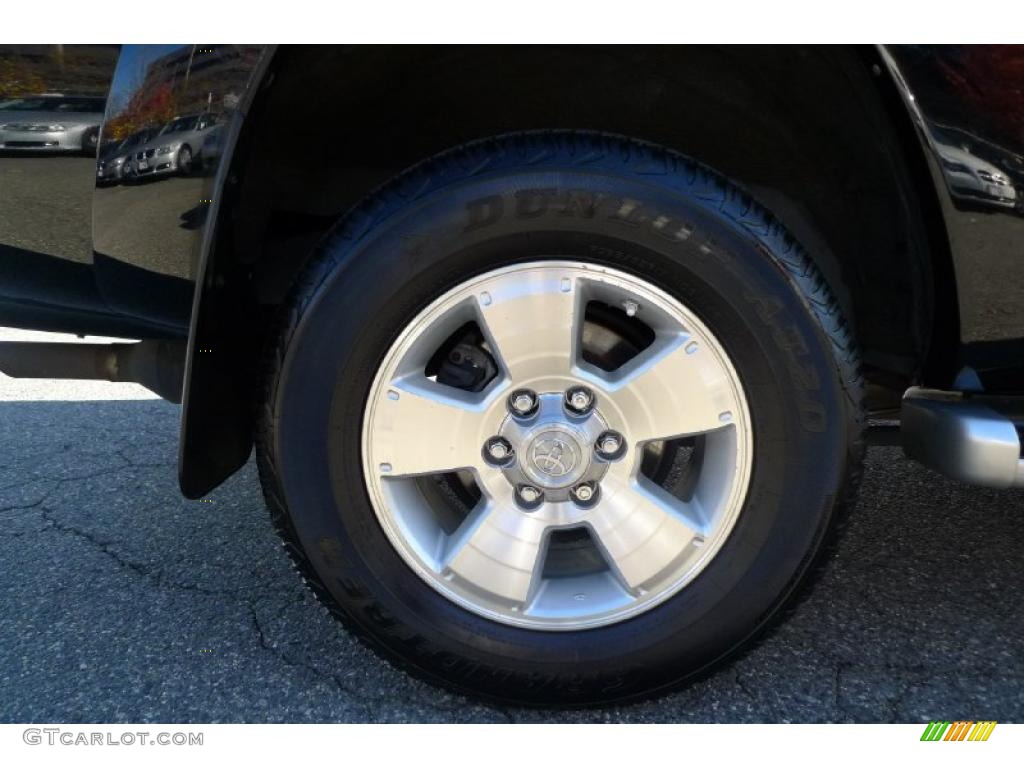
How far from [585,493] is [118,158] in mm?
1014

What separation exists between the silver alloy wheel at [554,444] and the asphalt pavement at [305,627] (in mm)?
244

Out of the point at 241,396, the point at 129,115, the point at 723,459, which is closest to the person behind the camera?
the point at 129,115

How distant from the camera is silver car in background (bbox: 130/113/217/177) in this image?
1.45m

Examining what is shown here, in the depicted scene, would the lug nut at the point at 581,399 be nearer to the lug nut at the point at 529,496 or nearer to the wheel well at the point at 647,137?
the lug nut at the point at 529,496

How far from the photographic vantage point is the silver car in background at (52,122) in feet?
4.86

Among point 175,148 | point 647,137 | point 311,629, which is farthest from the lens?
point 311,629

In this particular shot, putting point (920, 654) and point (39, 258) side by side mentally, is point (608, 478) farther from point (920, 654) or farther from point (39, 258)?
point (39, 258)

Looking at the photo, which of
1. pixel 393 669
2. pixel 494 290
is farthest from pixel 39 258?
pixel 393 669

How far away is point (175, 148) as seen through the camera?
1468 mm

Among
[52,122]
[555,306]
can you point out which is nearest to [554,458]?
[555,306]

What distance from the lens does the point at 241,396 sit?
67.9 inches

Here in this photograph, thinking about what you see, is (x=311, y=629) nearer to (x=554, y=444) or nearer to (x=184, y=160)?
(x=554, y=444)

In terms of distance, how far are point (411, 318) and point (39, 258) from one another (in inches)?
28.8
